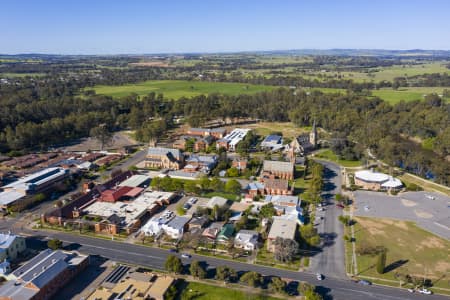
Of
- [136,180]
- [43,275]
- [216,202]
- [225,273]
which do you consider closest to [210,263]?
[225,273]

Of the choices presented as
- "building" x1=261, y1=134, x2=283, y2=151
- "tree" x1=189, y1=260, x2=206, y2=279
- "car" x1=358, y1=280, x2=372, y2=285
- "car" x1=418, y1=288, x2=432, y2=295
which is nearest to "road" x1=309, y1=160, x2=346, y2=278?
"car" x1=358, y1=280, x2=372, y2=285

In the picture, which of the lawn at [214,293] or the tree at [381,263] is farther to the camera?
the tree at [381,263]

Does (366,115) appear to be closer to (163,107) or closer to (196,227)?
(163,107)

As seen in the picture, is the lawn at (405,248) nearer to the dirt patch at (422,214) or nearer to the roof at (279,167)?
the dirt patch at (422,214)

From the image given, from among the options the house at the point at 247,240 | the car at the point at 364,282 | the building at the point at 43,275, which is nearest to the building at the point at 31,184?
the building at the point at 43,275

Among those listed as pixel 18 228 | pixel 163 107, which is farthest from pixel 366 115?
pixel 18 228

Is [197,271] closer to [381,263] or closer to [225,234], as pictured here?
[225,234]
